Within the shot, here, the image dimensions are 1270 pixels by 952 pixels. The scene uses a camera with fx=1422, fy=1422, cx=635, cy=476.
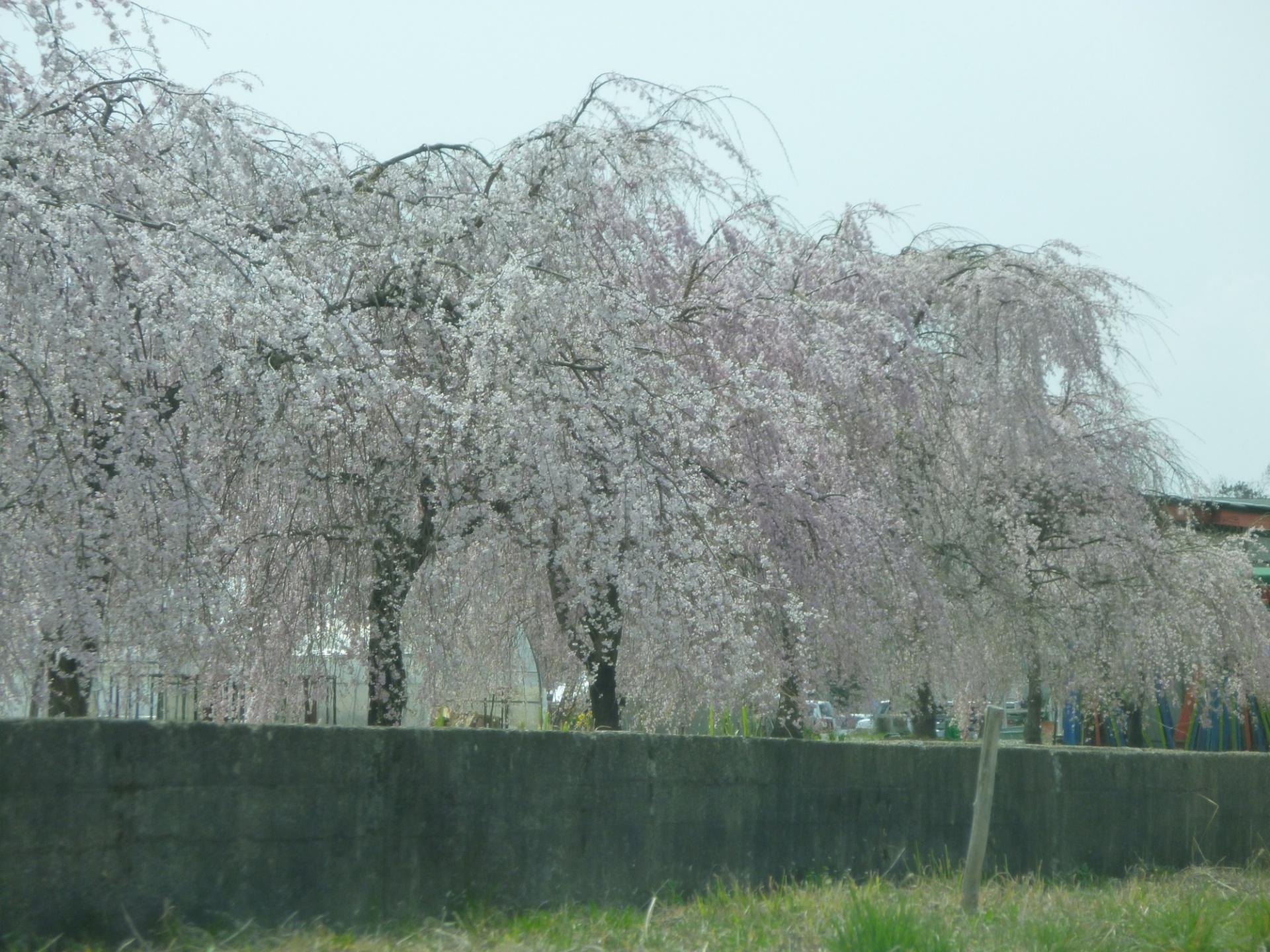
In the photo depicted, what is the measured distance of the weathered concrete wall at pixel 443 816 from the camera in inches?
213

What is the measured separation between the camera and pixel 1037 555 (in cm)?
1920

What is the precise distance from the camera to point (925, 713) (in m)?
25.1

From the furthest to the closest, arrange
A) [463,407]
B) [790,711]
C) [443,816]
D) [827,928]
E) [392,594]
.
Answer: [790,711]
[392,594]
[463,407]
[827,928]
[443,816]

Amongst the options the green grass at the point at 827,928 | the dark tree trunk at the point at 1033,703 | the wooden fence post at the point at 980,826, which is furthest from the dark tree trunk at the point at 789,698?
the dark tree trunk at the point at 1033,703

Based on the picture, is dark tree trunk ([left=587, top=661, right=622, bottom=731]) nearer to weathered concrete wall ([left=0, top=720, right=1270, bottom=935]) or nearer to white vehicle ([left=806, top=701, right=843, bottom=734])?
white vehicle ([left=806, top=701, right=843, bottom=734])

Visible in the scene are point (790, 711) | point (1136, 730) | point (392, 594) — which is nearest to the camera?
point (392, 594)

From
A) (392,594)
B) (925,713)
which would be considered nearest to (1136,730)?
(925,713)

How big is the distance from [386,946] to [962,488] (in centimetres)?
1271

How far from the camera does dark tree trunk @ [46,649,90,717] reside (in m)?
9.24

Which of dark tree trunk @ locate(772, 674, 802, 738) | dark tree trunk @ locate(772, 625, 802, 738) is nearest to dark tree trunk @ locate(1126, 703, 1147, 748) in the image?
dark tree trunk @ locate(772, 625, 802, 738)

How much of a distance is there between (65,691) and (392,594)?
8.58 feet

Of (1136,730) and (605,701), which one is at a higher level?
(605,701)

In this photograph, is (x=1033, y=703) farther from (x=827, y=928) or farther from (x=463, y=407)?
(x=827, y=928)

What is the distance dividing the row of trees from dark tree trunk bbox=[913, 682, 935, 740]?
5.77 m
